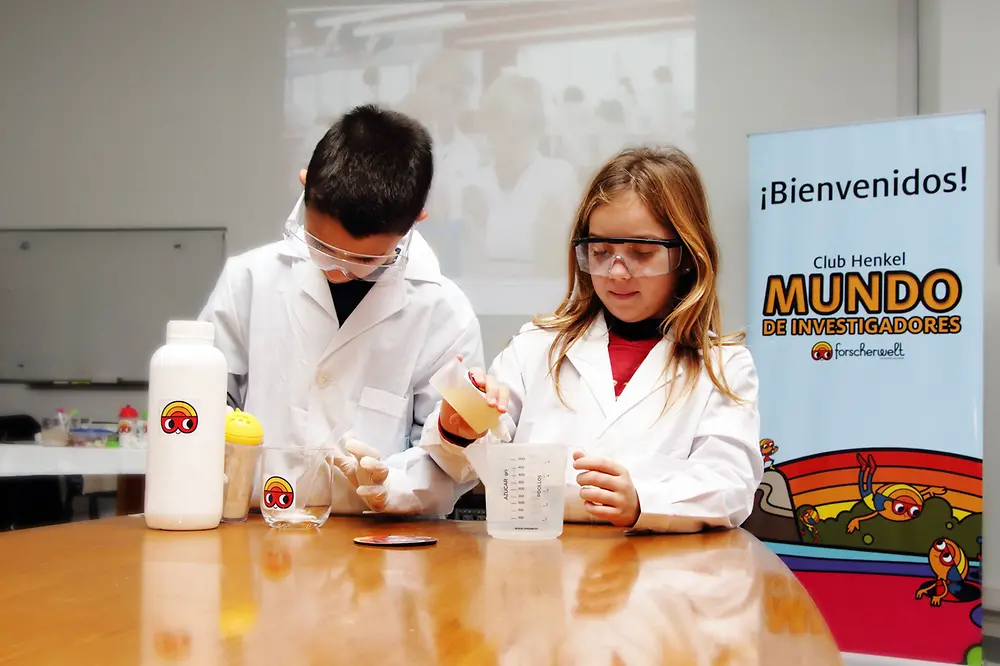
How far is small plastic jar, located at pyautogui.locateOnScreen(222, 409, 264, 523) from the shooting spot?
1273 millimetres

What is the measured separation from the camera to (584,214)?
169 cm

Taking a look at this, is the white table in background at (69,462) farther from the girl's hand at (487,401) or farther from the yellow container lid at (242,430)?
the girl's hand at (487,401)

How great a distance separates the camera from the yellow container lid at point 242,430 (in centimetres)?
128

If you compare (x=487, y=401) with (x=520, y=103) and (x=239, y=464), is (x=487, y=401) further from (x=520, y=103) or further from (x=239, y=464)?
(x=520, y=103)

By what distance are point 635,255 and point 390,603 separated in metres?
0.95

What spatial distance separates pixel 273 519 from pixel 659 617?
694 millimetres

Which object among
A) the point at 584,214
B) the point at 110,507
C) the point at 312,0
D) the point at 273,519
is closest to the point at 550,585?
the point at 273,519

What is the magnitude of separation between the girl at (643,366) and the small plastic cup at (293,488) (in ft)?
0.69

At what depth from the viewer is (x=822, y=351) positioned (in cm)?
336

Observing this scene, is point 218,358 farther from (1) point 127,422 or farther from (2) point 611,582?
(1) point 127,422

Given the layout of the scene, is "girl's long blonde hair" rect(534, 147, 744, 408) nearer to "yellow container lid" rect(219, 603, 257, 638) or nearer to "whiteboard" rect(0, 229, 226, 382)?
"yellow container lid" rect(219, 603, 257, 638)

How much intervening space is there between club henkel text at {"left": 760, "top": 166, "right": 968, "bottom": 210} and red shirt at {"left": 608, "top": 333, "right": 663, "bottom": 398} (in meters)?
2.03

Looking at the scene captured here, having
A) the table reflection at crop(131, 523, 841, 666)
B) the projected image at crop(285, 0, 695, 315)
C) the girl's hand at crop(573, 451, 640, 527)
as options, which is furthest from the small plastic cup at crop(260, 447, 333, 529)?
the projected image at crop(285, 0, 695, 315)

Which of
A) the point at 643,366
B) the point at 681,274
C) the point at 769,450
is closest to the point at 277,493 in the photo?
the point at 643,366
